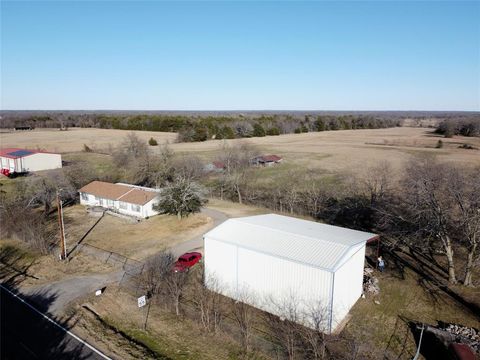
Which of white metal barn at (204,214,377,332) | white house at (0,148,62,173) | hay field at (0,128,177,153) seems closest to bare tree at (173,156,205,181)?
white house at (0,148,62,173)

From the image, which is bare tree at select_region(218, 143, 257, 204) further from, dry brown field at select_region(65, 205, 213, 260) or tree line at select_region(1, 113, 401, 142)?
tree line at select_region(1, 113, 401, 142)

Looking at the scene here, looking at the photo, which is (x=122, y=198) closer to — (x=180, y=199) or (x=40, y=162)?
(x=180, y=199)

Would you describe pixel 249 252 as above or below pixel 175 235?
above

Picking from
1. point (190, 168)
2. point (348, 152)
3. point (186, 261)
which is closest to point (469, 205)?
point (186, 261)

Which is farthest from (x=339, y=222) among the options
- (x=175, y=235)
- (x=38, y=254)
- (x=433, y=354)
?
(x=38, y=254)

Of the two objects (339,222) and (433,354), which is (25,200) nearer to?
(339,222)

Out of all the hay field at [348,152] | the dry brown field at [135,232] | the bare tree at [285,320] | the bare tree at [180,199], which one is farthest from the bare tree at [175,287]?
the hay field at [348,152]
